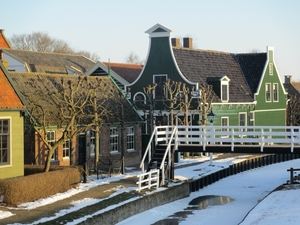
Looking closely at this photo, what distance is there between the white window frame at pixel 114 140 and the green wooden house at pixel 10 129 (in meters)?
11.4

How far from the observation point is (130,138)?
37.9 metres

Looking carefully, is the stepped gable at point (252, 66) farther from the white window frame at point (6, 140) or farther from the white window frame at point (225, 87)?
the white window frame at point (6, 140)

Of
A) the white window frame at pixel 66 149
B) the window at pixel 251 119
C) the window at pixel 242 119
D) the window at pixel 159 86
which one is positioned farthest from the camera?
the window at pixel 251 119

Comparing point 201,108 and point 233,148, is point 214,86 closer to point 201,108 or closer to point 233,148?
point 201,108

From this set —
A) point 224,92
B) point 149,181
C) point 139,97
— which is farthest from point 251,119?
point 149,181

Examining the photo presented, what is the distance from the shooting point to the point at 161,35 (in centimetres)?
4369

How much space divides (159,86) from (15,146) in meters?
20.5

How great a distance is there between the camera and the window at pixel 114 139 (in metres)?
36.1

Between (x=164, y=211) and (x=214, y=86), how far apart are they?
20.7 metres

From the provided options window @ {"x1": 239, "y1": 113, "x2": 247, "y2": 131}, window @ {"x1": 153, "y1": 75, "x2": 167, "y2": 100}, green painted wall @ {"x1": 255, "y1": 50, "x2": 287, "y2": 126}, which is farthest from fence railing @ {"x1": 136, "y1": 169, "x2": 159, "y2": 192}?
green painted wall @ {"x1": 255, "y1": 50, "x2": 287, "y2": 126}

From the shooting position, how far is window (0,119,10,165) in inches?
944

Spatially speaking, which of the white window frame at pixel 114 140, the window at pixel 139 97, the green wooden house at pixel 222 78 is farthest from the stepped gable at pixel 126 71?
the white window frame at pixel 114 140

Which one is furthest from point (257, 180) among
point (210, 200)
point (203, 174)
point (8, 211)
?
point (8, 211)

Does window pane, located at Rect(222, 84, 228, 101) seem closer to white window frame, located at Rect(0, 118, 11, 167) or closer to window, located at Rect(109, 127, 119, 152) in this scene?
window, located at Rect(109, 127, 119, 152)
